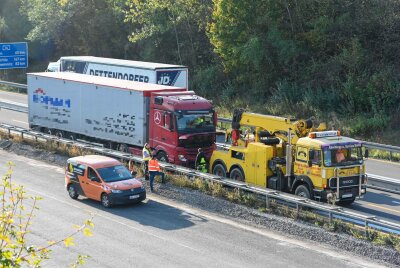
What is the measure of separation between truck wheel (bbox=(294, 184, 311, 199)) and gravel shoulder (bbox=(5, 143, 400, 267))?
5.60 feet

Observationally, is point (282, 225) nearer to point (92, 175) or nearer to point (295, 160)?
point (295, 160)

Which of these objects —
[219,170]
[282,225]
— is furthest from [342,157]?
[219,170]

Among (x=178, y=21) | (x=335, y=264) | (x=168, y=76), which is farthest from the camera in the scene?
(x=178, y=21)

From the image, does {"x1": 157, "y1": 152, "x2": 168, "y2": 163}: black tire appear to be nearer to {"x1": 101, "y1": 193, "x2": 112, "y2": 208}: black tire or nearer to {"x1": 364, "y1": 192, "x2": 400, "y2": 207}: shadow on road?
{"x1": 101, "y1": 193, "x2": 112, "y2": 208}: black tire

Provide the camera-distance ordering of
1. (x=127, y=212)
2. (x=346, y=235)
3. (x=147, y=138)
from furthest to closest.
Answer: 1. (x=147, y=138)
2. (x=127, y=212)
3. (x=346, y=235)

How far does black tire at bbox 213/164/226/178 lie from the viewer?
25.1 metres

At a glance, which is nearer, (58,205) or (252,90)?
(58,205)

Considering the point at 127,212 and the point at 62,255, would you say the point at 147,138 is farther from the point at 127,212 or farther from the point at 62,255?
the point at 62,255

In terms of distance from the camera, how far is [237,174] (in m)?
24.5

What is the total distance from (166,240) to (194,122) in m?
8.48

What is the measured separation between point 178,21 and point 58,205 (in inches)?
1161

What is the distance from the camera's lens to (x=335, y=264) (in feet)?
55.9

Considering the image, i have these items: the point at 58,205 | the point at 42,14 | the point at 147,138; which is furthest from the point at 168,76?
the point at 42,14

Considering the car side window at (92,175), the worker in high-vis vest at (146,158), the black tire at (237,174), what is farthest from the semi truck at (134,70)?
the car side window at (92,175)
